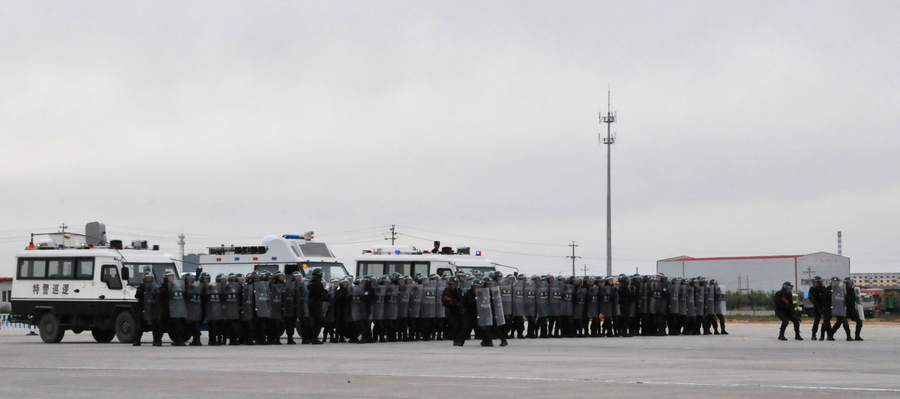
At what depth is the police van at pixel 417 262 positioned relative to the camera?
3238 centimetres

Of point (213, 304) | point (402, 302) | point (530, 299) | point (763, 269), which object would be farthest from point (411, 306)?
point (763, 269)

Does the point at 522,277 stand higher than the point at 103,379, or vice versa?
the point at 522,277

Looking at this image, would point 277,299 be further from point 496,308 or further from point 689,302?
point 689,302

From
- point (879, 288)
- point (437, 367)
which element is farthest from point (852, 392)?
point (879, 288)

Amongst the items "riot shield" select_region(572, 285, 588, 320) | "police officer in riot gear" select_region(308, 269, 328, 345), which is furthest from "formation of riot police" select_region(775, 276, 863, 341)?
"police officer in riot gear" select_region(308, 269, 328, 345)

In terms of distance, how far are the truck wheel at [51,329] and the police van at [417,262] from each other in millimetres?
8494

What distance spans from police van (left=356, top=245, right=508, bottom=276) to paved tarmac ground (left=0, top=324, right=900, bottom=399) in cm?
873

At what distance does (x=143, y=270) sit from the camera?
2794cm

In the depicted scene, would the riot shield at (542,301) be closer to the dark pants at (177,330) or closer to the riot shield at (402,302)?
the riot shield at (402,302)

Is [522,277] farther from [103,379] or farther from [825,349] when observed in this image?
[103,379]

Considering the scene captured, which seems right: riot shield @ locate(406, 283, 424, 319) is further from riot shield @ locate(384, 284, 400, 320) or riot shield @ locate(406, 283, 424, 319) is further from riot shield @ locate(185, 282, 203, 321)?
riot shield @ locate(185, 282, 203, 321)

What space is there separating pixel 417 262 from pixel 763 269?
1545 inches

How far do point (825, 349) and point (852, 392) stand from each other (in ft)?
36.1

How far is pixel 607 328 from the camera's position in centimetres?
3134
